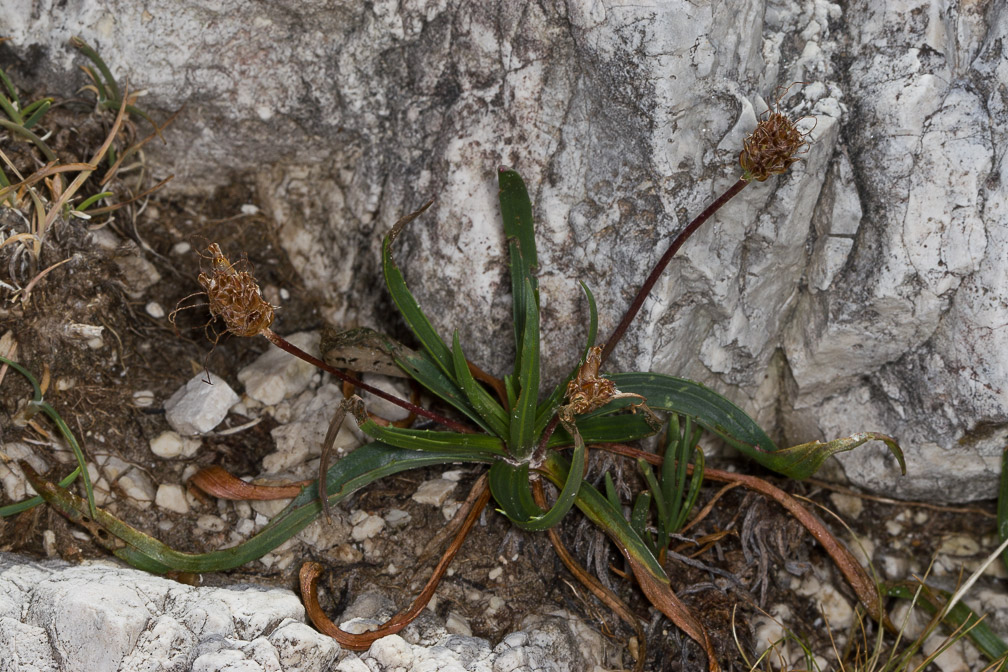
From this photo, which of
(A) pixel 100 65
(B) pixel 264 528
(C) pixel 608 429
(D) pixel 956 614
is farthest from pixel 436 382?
(D) pixel 956 614

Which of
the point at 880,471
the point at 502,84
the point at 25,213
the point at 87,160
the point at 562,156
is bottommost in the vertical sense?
the point at 880,471

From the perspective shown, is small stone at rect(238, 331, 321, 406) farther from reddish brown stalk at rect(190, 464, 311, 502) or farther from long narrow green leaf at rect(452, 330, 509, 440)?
long narrow green leaf at rect(452, 330, 509, 440)

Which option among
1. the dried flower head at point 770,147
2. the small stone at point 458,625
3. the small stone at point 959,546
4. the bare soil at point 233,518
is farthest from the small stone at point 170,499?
the small stone at point 959,546

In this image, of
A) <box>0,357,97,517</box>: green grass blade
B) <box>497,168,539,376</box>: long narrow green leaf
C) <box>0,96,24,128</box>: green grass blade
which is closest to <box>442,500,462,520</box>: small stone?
<box>497,168,539,376</box>: long narrow green leaf

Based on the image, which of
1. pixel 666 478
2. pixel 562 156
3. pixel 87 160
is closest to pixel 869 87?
pixel 562 156

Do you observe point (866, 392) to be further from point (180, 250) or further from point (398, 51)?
point (180, 250)

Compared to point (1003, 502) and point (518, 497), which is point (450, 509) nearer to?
point (518, 497)
